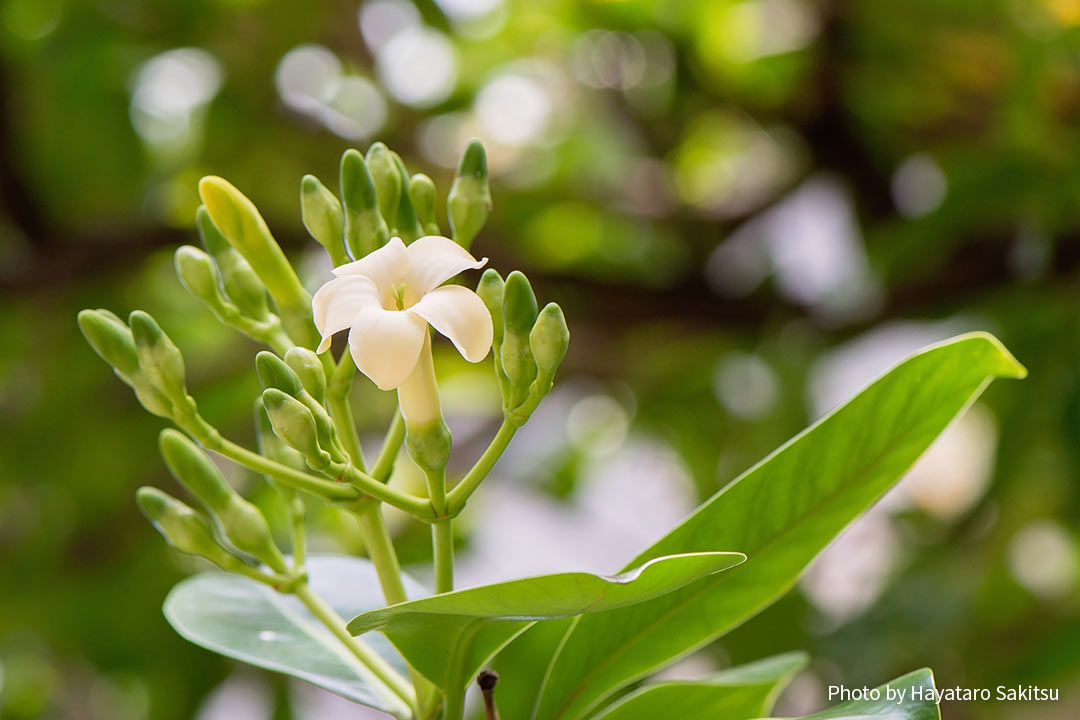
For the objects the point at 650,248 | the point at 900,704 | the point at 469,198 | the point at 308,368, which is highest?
the point at 650,248

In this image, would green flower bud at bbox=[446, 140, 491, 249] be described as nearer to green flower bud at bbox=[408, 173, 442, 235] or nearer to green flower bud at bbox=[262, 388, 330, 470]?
green flower bud at bbox=[408, 173, 442, 235]

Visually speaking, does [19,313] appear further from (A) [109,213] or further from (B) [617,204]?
(B) [617,204]

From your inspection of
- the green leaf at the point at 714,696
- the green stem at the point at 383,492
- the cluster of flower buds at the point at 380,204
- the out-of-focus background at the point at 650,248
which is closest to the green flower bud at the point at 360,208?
the cluster of flower buds at the point at 380,204

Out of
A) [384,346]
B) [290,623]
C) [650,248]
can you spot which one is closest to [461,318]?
[384,346]

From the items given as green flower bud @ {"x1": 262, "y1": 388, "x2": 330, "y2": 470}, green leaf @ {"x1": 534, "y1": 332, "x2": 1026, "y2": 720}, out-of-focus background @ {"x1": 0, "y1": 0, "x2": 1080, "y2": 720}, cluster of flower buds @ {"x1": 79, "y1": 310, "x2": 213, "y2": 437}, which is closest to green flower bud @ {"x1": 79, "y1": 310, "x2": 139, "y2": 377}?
cluster of flower buds @ {"x1": 79, "y1": 310, "x2": 213, "y2": 437}

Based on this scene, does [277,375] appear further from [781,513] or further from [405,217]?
[781,513]

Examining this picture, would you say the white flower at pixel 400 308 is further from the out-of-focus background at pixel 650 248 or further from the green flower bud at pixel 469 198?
the out-of-focus background at pixel 650 248

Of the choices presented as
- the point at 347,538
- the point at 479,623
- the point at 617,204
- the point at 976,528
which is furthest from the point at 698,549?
the point at 347,538
